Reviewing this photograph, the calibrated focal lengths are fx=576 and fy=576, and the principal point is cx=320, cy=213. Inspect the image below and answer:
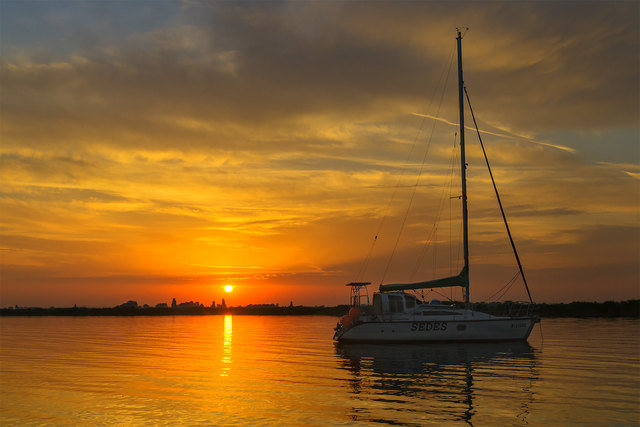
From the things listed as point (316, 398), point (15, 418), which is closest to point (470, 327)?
point (316, 398)

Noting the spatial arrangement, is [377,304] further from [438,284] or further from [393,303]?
[438,284]

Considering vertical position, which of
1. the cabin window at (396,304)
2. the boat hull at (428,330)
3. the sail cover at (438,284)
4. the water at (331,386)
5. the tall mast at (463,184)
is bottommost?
the water at (331,386)

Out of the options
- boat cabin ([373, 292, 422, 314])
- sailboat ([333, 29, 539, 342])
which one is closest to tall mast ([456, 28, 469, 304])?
sailboat ([333, 29, 539, 342])

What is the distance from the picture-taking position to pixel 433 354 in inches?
1310

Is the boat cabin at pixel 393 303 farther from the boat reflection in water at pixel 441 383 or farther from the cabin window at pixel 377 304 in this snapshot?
the boat reflection in water at pixel 441 383

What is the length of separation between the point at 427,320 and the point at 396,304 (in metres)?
2.28

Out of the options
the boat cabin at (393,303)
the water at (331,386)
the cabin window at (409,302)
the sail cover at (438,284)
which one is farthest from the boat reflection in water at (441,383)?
the sail cover at (438,284)

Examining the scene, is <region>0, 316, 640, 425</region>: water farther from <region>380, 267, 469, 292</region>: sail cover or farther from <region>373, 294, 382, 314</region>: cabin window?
<region>380, 267, 469, 292</region>: sail cover

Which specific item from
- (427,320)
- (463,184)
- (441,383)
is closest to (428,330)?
(427,320)

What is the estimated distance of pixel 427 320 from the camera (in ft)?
123

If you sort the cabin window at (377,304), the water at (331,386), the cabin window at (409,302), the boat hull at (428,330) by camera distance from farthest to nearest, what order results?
the cabin window at (409,302) < the cabin window at (377,304) < the boat hull at (428,330) < the water at (331,386)

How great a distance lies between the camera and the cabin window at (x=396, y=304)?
3834 centimetres

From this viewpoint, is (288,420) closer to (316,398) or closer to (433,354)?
(316,398)

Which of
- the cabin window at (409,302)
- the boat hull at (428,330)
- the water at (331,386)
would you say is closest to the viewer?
the water at (331,386)
